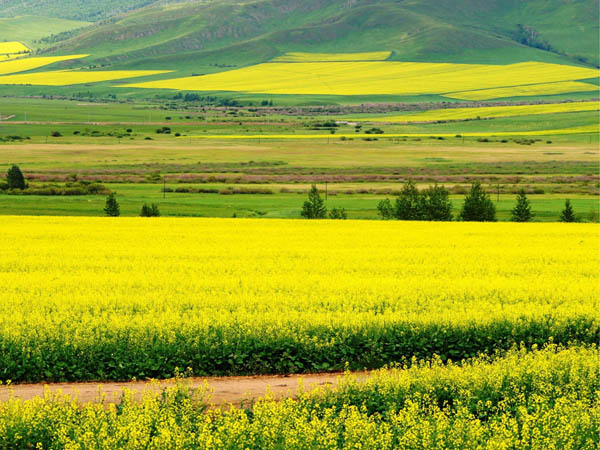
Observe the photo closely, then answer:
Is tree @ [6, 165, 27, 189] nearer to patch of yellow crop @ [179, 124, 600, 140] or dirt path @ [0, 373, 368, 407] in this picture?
dirt path @ [0, 373, 368, 407]

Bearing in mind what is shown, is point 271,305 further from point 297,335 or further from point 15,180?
point 15,180

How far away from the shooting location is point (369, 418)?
11.9 meters

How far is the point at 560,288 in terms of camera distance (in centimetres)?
2120

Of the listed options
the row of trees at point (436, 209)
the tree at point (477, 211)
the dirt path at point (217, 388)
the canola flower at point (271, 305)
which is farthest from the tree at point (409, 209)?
the dirt path at point (217, 388)

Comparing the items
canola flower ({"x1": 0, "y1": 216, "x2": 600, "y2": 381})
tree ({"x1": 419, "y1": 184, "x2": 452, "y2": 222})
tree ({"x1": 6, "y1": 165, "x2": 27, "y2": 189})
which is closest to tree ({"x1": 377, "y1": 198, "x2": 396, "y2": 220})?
tree ({"x1": 419, "y1": 184, "x2": 452, "y2": 222})

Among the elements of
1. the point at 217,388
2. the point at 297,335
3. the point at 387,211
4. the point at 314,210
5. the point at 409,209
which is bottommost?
the point at 387,211

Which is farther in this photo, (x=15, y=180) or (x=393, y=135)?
(x=393, y=135)

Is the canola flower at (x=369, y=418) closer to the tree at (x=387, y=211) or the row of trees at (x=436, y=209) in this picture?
the row of trees at (x=436, y=209)

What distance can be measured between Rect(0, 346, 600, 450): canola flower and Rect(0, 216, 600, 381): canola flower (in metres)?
2.11

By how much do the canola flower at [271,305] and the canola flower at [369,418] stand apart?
2109 millimetres

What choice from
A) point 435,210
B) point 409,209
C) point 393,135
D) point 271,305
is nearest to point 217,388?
point 271,305

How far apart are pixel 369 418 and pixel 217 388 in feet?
16.0

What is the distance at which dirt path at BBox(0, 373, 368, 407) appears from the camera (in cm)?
1483

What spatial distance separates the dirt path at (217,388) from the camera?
14.8 metres
